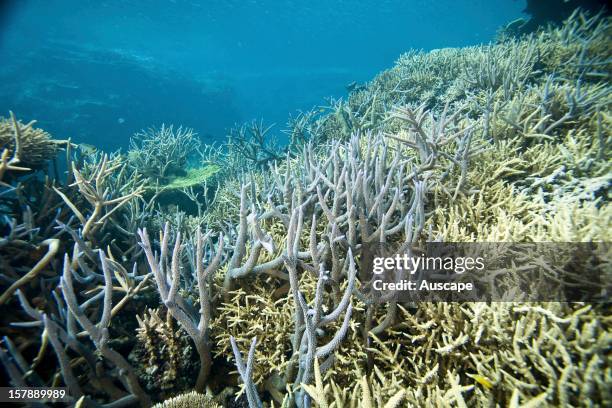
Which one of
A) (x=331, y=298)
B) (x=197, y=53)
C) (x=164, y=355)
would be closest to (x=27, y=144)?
(x=164, y=355)

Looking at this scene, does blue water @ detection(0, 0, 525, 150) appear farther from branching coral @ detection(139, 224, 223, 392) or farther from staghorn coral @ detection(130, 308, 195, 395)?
branching coral @ detection(139, 224, 223, 392)

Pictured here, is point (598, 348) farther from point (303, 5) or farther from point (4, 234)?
point (303, 5)

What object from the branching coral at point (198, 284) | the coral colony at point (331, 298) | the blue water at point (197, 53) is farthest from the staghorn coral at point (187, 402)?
the blue water at point (197, 53)

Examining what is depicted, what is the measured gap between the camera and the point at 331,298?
2098 mm

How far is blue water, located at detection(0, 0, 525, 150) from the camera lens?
23297 millimetres

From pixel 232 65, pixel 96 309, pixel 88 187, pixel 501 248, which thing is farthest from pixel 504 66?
pixel 232 65

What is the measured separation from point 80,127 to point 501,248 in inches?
1105

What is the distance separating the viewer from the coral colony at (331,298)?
4.93 ft

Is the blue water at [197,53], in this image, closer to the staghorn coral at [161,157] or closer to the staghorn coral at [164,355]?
the staghorn coral at [161,157]

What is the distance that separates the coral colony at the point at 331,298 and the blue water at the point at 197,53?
14.3 metres

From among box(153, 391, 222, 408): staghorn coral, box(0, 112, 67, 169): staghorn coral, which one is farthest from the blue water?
box(153, 391, 222, 408): staghorn coral

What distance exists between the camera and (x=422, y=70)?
717 cm

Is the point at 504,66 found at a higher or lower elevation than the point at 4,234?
higher

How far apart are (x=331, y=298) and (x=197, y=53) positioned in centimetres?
11808
